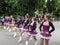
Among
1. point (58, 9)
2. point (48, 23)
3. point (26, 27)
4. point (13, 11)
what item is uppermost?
point (48, 23)

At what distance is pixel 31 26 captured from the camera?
49.2ft

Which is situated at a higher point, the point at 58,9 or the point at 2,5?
the point at 2,5

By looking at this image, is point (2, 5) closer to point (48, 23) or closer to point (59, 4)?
point (48, 23)

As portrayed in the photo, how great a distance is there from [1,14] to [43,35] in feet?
111

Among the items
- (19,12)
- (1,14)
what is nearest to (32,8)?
(19,12)

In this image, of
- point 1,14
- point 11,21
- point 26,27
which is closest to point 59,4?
point 1,14

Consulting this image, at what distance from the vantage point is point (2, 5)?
146 ft

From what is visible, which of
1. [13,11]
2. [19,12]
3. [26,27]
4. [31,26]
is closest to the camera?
[31,26]

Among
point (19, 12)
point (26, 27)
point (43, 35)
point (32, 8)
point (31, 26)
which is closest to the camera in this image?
point (43, 35)

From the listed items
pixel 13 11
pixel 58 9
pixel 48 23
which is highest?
pixel 48 23

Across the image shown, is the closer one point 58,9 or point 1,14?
point 1,14

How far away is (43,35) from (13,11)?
122ft

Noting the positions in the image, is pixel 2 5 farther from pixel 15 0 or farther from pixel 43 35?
pixel 43 35

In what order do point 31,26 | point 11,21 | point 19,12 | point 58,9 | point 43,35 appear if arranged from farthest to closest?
point 58,9
point 19,12
point 11,21
point 31,26
point 43,35
